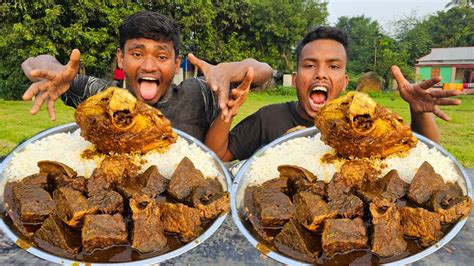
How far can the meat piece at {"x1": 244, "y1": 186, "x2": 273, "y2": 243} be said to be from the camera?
1.64 meters

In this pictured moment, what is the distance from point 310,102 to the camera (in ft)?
9.52

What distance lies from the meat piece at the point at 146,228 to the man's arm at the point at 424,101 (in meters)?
1.54

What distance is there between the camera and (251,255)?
5.14ft

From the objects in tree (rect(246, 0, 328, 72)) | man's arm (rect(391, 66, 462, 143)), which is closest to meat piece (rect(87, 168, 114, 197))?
man's arm (rect(391, 66, 462, 143))

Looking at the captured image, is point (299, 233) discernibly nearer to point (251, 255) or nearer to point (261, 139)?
point (251, 255)

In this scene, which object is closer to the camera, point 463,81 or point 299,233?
point 299,233

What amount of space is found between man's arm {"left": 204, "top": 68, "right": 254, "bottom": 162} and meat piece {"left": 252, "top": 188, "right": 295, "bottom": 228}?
0.68 metres

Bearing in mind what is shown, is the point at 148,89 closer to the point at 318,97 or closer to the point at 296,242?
the point at 318,97

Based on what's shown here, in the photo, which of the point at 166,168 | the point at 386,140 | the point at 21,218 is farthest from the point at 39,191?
the point at 386,140

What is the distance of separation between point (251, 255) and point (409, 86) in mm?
1432

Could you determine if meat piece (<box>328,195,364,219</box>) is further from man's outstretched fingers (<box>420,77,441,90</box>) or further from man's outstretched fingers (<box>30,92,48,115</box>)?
man's outstretched fingers (<box>30,92,48,115</box>)

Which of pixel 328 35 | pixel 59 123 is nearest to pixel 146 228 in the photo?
pixel 328 35

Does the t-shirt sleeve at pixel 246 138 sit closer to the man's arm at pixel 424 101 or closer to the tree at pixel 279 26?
the man's arm at pixel 424 101

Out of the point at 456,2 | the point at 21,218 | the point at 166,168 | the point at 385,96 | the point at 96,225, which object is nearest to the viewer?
the point at 96,225
